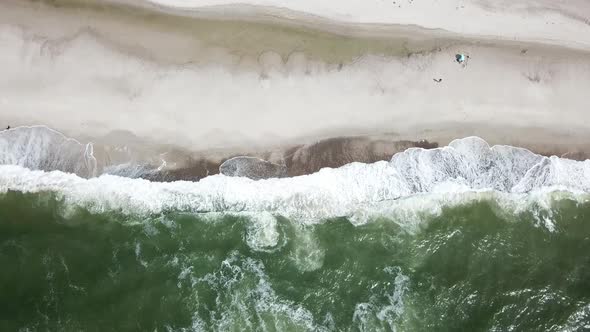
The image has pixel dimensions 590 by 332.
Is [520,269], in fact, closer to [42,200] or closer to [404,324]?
[404,324]

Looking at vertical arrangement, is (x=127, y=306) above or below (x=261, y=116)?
below

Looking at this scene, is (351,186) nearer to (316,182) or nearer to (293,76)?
(316,182)

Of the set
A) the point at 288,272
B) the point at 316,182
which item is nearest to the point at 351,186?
the point at 316,182

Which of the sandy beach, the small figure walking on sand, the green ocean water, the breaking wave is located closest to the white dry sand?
the sandy beach

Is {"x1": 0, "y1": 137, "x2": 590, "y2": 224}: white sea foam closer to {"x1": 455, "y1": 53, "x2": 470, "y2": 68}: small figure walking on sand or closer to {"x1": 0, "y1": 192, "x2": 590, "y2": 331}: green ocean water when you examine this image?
{"x1": 0, "y1": 192, "x2": 590, "y2": 331}: green ocean water

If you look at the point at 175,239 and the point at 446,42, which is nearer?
the point at 175,239

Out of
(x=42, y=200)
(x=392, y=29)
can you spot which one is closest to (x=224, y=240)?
(x=42, y=200)

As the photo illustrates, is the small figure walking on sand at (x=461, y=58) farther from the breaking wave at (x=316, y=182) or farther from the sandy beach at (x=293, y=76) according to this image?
the breaking wave at (x=316, y=182)
